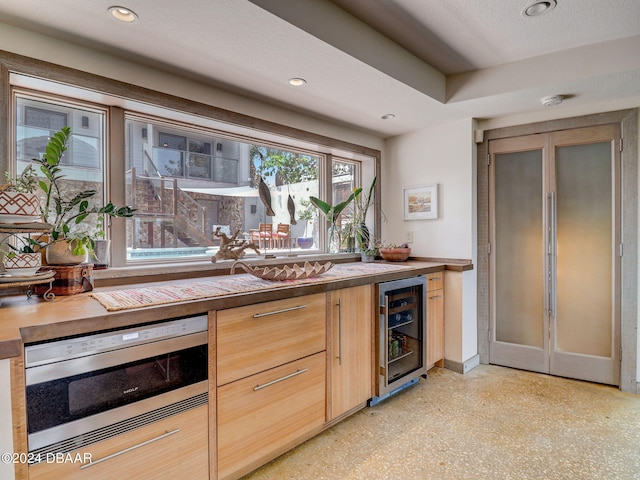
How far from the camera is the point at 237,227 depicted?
2.66 meters

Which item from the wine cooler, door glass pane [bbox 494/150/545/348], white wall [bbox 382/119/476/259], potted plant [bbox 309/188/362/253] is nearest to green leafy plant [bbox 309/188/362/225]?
potted plant [bbox 309/188/362/253]

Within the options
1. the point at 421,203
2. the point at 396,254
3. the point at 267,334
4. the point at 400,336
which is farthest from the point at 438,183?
the point at 267,334

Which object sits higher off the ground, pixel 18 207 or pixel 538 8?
pixel 538 8

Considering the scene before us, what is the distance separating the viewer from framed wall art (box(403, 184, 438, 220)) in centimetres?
328

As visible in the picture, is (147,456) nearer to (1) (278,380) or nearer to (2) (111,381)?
(2) (111,381)

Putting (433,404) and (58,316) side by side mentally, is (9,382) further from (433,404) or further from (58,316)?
(433,404)

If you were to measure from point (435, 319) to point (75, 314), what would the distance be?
260 centimetres

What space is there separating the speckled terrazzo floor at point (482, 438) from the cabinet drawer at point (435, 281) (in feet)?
2.60

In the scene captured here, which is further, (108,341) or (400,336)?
(400,336)

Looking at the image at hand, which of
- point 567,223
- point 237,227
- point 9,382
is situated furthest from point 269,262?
point 567,223

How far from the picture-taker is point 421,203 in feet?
11.1

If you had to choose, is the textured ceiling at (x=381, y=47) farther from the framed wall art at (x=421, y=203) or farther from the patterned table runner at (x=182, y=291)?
the patterned table runner at (x=182, y=291)

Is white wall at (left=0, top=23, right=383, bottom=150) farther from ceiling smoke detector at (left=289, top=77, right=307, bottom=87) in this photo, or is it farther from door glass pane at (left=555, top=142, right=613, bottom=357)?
door glass pane at (left=555, top=142, right=613, bottom=357)

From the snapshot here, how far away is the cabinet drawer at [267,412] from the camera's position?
1.57m
